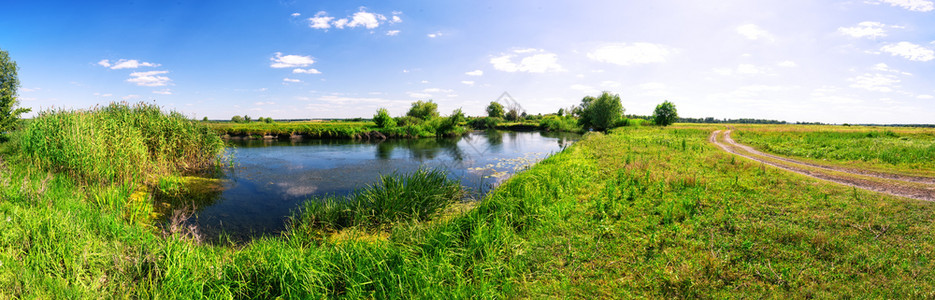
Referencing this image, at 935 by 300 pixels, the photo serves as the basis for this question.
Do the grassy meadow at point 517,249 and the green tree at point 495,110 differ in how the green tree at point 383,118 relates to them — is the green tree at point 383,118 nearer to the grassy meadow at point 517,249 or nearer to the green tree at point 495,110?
the grassy meadow at point 517,249

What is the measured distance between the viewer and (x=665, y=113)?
68.0 metres

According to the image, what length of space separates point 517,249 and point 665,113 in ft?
246

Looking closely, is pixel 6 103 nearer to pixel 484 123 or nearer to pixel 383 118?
pixel 383 118

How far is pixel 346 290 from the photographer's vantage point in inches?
195

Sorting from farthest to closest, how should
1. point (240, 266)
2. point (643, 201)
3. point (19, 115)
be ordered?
point (19, 115)
point (643, 201)
point (240, 266)

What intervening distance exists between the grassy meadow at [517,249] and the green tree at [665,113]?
67.0m

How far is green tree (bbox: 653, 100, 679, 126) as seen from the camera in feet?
221

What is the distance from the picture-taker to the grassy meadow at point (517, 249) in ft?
15.0

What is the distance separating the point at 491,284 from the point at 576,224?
3183 mm

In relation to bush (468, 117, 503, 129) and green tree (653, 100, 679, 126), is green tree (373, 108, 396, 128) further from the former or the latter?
green tree (653, 100, 679, 126)

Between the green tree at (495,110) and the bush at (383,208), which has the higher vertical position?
the green tree at (495,110)

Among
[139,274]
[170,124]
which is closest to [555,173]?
[139,274]

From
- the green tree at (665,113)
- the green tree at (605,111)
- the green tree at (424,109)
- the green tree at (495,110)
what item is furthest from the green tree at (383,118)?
the green tree at (665,113)

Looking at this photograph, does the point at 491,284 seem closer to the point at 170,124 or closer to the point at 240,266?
the point at 240,266
